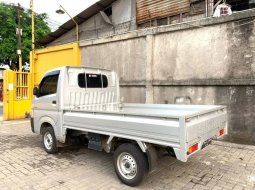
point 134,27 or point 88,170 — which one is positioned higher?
point 134,27

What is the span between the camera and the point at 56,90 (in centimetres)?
579

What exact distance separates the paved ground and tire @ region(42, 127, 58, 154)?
163 millimetres

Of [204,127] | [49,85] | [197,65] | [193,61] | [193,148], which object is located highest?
[193,61]

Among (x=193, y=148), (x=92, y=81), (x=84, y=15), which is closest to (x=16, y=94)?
(x=84, y=15)

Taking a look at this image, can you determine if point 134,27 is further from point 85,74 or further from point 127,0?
point 85,74

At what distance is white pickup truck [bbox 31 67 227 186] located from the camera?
3650 millimetres

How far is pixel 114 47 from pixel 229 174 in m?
6.64

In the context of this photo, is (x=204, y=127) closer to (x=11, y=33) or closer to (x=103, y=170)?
(x=103, y=170)

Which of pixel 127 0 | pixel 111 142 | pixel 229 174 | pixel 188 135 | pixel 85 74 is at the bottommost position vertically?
pixel 229 174

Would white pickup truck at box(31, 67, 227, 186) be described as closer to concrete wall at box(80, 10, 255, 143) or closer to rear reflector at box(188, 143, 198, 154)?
rear reflector at box(188, 143, 198, 154)

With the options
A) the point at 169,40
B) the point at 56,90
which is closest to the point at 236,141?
the point at 169,40

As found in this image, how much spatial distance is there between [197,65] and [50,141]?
5016 millimetres

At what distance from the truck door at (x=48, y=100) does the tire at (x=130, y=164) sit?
2.22 m

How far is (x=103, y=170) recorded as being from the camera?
5.05m
